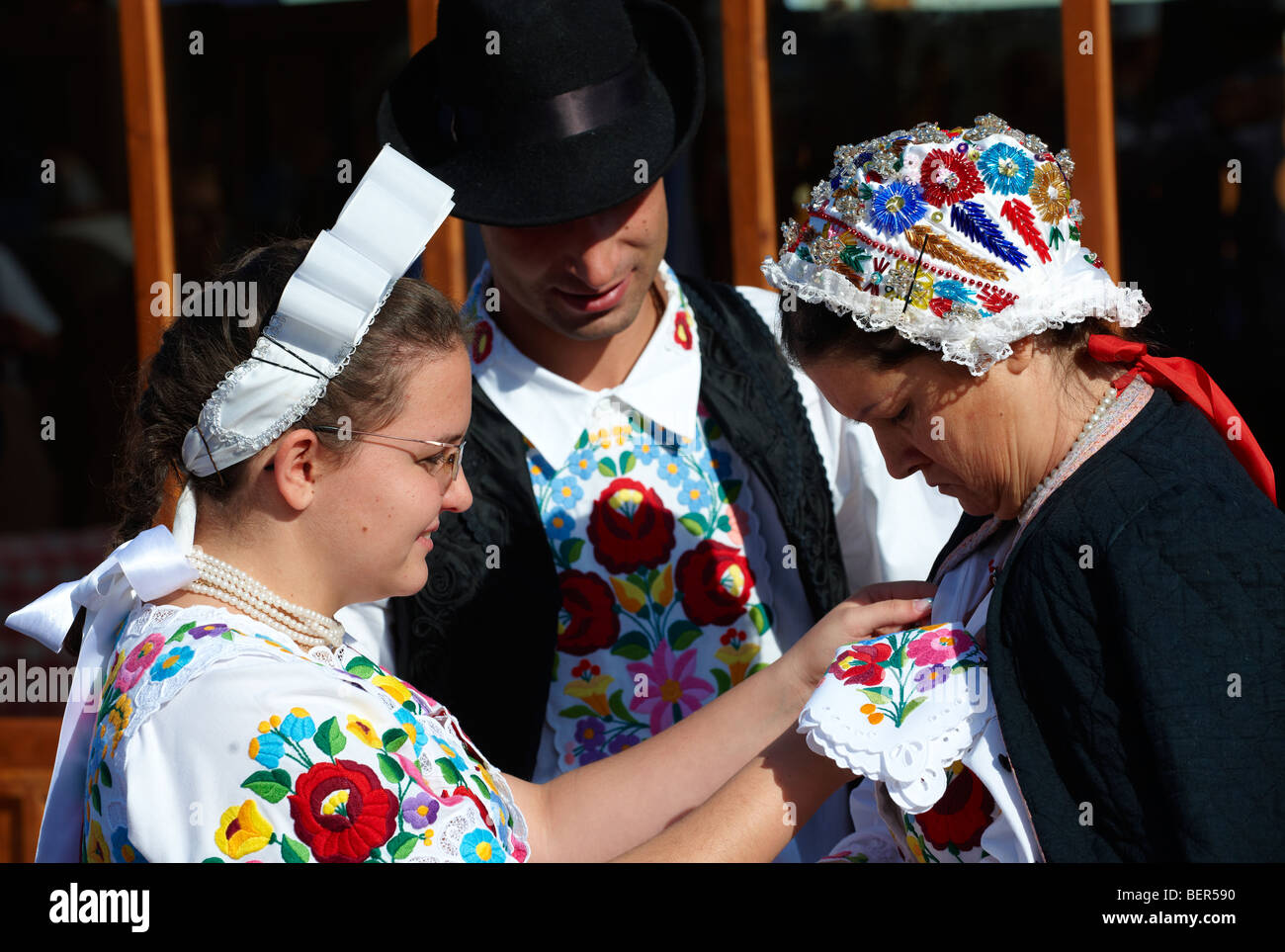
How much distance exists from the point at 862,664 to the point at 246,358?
837 mm

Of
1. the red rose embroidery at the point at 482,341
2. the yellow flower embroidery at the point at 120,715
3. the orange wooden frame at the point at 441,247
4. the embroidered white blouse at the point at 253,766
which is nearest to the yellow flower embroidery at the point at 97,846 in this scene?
the embroidered white blouse at the point at 253,766

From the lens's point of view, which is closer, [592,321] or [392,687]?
[392,687]

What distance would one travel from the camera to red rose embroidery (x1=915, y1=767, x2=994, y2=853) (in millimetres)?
1515

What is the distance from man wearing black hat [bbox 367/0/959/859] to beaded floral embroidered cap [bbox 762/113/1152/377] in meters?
0.69

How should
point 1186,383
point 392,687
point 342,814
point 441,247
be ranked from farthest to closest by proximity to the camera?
point 441,247
point 392,687
point 1186,383
point 342,814

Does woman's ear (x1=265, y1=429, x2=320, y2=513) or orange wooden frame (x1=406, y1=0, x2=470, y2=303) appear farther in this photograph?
orange wooden frame (x1=406, y1=0, x2=470, y2=303)

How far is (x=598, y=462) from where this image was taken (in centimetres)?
228

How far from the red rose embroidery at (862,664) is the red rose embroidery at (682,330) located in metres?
0.90

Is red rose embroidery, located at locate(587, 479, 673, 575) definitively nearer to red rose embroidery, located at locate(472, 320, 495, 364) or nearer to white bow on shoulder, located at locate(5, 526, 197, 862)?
red rose embroidery, located at locate(472, 320, 495, 364)

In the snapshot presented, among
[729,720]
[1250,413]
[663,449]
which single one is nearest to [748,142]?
[663,449]

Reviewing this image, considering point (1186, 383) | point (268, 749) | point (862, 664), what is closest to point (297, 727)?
point (268, 749)

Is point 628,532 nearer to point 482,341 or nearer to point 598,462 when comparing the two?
point 598,462

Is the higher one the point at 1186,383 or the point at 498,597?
the point at 1186,383

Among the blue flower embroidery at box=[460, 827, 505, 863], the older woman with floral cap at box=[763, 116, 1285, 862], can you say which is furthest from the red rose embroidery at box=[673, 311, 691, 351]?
the blue flower embroidery at box=[460, 827, 505, 863]
